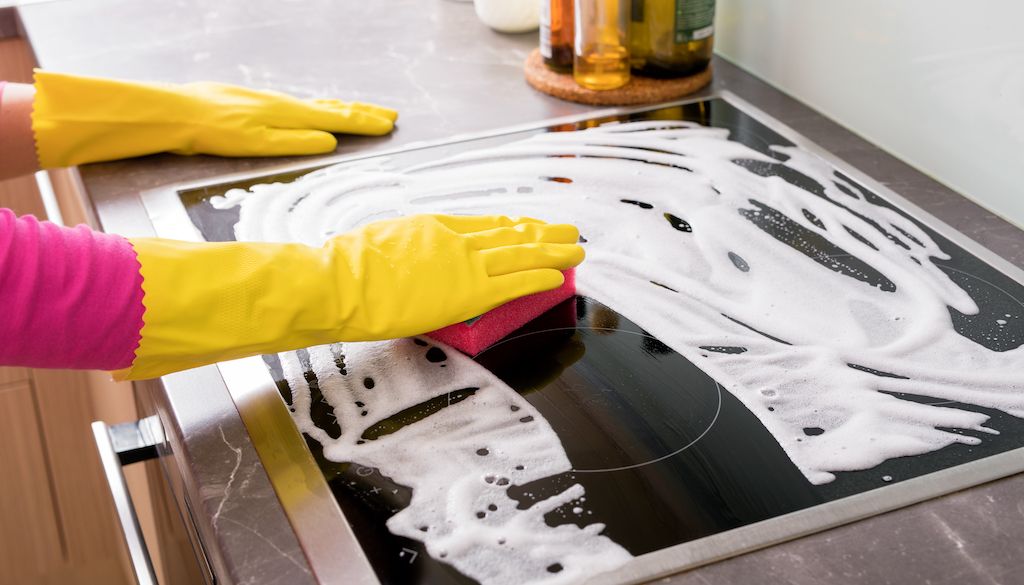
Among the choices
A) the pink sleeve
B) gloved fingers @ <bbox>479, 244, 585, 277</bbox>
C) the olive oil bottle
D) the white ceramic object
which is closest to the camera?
the pink sleeve

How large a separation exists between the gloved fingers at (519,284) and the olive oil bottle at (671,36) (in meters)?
0.50

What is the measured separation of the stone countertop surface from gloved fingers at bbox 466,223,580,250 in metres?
0.24

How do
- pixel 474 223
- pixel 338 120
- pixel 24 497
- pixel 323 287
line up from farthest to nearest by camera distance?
pixel 24 497 → pixel 338 120 → pixel 474 223 → pixel 323 287

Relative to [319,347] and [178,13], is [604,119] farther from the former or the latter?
[178,13]

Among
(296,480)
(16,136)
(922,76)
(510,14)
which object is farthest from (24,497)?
(922,76)

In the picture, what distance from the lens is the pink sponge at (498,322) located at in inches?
31.8

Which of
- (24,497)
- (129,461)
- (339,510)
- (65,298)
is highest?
(65,298)

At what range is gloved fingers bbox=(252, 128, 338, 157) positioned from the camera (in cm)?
112

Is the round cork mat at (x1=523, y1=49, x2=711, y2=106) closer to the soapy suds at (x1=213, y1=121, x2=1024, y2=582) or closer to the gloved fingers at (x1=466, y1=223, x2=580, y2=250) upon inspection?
the soapy suds at (x1=213, y1=121, x2=1024, y2=582)

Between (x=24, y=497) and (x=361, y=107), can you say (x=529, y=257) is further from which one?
(x=24, y=497)

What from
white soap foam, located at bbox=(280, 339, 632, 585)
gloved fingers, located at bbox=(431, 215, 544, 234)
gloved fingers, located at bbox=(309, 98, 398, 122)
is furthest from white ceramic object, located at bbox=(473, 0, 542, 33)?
white soap foam, located at bbox=(280, 339, 632, 585)

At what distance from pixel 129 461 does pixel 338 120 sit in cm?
42

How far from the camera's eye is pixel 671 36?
4.01 feet

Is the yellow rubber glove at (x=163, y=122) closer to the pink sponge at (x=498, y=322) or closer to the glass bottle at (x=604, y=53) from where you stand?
the glass bottle at (x=604, y=53)
